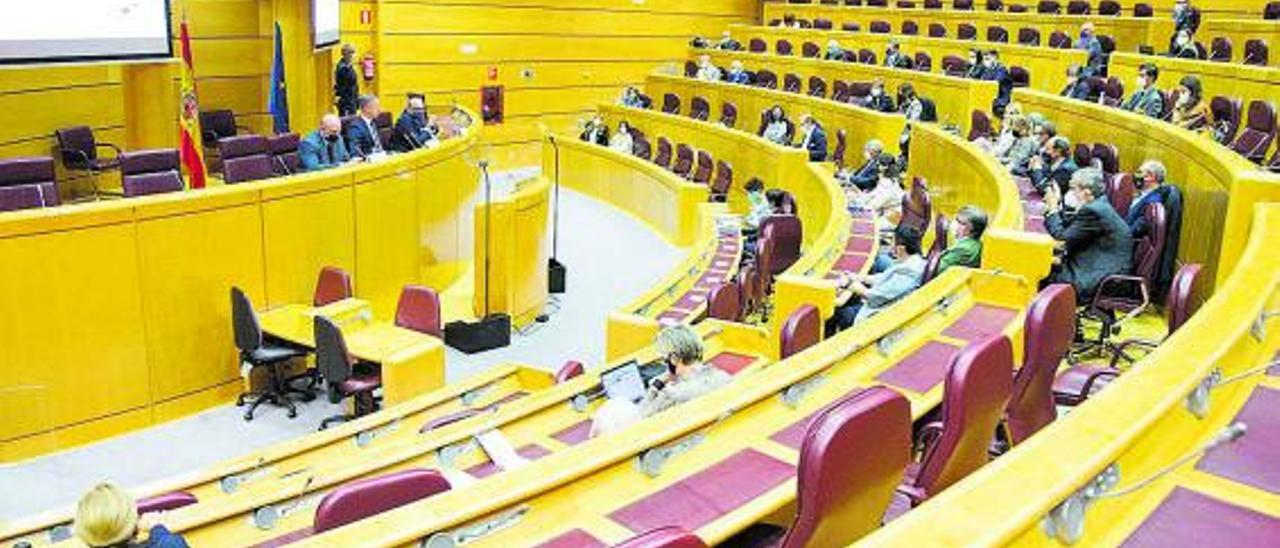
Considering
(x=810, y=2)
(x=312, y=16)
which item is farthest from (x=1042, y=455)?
(x=810, y=2)

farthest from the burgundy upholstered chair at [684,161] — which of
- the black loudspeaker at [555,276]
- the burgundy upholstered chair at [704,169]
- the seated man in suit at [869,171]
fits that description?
the black loudspeaker at [555,276]

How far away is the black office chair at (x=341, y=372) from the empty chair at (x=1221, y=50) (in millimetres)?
8202

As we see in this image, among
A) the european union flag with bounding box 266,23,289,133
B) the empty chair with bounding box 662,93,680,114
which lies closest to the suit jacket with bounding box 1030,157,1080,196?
the european union flag with bounding box 266,23,289,133

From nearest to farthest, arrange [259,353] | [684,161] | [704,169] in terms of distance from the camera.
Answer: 1. [259,353]
2. [704,169]
3. [684,161]

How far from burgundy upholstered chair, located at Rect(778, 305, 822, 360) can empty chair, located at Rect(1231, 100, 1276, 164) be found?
418cm

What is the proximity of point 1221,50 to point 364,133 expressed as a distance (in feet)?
25.4

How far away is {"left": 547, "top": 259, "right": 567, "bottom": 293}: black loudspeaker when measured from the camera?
9648 millimetres

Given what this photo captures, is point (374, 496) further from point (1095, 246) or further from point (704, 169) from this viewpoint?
point (704, 169)

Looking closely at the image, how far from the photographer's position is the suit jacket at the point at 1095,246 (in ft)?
17.4

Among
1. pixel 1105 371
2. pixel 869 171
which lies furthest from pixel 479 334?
pixel 1105 371

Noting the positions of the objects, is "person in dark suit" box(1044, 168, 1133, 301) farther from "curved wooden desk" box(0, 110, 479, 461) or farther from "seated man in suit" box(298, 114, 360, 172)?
"seated man in suit" box(298, 114, 360, 172)

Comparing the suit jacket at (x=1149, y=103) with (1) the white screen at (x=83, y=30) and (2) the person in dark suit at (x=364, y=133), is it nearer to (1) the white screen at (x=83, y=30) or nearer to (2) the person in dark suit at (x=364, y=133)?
(2) the person in dark suit at (x=364, y=133)

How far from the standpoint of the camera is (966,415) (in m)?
2.72

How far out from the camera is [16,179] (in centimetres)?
689
